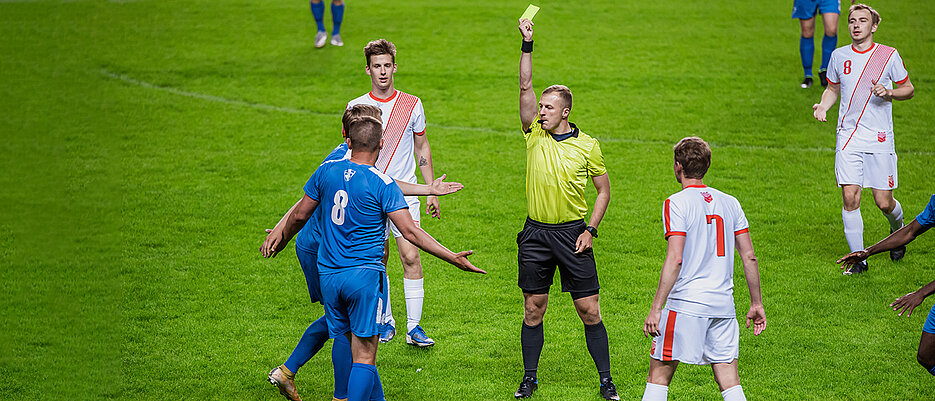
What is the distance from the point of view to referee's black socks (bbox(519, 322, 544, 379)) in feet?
18.9

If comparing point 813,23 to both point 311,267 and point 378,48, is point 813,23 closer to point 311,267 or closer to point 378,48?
point 378,48

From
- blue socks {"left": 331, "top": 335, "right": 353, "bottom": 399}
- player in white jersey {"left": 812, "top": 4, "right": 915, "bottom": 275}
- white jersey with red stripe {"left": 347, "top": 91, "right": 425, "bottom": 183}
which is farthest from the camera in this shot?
player in white jersey {"left": 812, "top": 4, "right": 915, "bottom": 275}

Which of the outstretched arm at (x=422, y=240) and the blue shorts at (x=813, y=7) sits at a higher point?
the blue shorts at (x=813, y=7)

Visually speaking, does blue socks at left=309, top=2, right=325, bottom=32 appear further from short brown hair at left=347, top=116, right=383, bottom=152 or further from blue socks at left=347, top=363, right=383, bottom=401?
blue socks at left=347, top=363, right=383, bottom=401

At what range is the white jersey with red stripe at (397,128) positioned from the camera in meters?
6.61

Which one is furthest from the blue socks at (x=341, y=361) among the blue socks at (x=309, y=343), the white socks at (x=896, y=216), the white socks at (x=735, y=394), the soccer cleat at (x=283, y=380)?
the white socks at (x=896, y=216)

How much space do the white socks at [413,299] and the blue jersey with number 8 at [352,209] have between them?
6.04ft

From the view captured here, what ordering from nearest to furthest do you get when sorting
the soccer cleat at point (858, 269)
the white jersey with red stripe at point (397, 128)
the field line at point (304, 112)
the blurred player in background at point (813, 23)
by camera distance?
the white jersey with red stripe at point (397, 128)
the soccer cleat at point (858, 269)
the field line at point (304, 112)
the blurred player in background at point (813, 23)

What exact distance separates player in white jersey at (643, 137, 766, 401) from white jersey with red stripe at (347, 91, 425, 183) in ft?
8.61

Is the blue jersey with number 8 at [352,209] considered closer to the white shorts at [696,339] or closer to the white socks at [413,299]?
the white shorts at [696,339]

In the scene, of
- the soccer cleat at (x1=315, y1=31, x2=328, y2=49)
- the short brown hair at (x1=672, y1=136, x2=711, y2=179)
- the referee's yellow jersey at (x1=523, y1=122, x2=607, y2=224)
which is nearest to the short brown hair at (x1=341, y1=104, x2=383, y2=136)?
the referee's yellow jersey at (x1=523, y1=122, x2=607, y2=224)

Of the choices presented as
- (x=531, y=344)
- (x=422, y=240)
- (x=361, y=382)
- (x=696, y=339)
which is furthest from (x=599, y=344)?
(x=361, y=382)

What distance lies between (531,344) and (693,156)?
6.27 ft

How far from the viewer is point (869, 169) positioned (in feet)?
26.3
